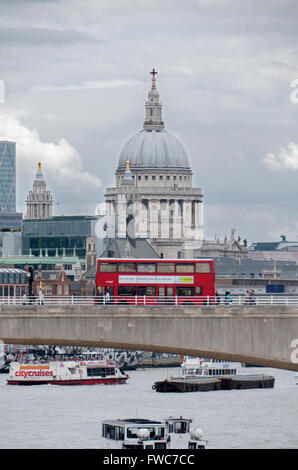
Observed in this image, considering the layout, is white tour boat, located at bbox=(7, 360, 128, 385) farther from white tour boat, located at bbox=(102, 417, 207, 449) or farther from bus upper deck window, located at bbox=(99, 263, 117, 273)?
bus upper deck window, located at bbox=(99, 263, 117, 273)

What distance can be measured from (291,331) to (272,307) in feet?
4.47

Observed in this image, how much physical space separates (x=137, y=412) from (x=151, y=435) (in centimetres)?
2010

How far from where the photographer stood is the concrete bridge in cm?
7875

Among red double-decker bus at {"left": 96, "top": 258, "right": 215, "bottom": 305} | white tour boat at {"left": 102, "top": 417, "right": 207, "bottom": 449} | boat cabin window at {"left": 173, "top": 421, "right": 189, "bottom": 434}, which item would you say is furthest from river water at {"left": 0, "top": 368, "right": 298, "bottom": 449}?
red double-decker bus at {"left": 96, "top": 258, "right": 215, "bottom": 305}

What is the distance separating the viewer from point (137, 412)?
4434 inches

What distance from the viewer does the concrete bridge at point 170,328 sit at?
7875 centimetres

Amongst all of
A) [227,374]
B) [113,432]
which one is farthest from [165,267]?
[227,374]

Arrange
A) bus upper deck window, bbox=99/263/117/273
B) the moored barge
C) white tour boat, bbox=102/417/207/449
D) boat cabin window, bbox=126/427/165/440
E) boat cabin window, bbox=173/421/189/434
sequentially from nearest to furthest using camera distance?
1. bus upper deck window, bbox=99/263/117/273
2. white tour boat, bbox=102/417/207/449
3. boat cabin window, bbox=126/427/165/440
4. boat cabin window, bbox=173/421/189/434
5. the moored barge

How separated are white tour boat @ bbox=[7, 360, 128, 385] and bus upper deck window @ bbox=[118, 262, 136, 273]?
6323 centimetres

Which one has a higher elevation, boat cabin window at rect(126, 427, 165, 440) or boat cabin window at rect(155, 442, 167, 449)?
boat cabin window at rect(126, 427, 165, 440)

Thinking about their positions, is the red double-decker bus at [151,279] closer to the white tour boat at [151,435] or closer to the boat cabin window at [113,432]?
the white tour boat at [151,435]

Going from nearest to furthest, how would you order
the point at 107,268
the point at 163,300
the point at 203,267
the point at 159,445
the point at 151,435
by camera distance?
1. the point at 163,300
2. the point at 107,268
3. the point at 203,267
4. the point at 159,445
5. the point at 151,435

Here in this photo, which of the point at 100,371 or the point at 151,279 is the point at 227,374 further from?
the point at 151,279
